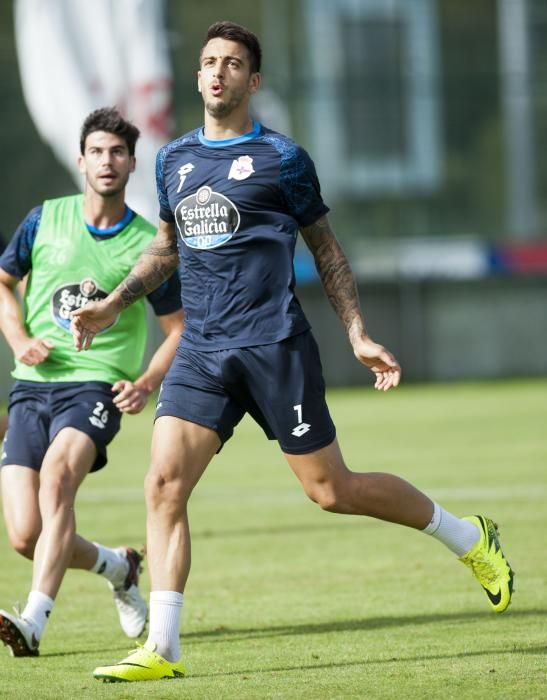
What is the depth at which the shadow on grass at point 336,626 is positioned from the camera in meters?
7.43

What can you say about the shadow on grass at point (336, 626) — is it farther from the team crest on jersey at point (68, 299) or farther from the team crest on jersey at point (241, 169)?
the team crest on jersey at point (241, 169)

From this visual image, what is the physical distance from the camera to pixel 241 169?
21.2 feet

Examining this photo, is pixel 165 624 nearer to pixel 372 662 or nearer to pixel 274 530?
pixel 372 662

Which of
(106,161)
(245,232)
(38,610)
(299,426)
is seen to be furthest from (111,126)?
(38,610)

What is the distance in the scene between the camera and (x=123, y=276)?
766 centimetres

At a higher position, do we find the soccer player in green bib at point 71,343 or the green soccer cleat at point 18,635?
the soccer player in green bib at point 71,343

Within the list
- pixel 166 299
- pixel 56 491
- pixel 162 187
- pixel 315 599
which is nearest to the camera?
pixel 162 187

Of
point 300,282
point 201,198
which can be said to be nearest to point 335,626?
point 201,198

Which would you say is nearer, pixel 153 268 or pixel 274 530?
pixel 153 268

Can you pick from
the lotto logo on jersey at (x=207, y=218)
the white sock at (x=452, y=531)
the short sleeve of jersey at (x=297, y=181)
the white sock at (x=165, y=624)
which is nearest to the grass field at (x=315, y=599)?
the white sock at (x=165, y=624)

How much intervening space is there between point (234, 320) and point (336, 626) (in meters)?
1.96

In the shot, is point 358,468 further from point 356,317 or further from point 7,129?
point 7,129

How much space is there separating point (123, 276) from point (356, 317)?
5.11 feet

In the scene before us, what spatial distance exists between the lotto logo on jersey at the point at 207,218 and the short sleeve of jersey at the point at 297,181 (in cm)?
25
